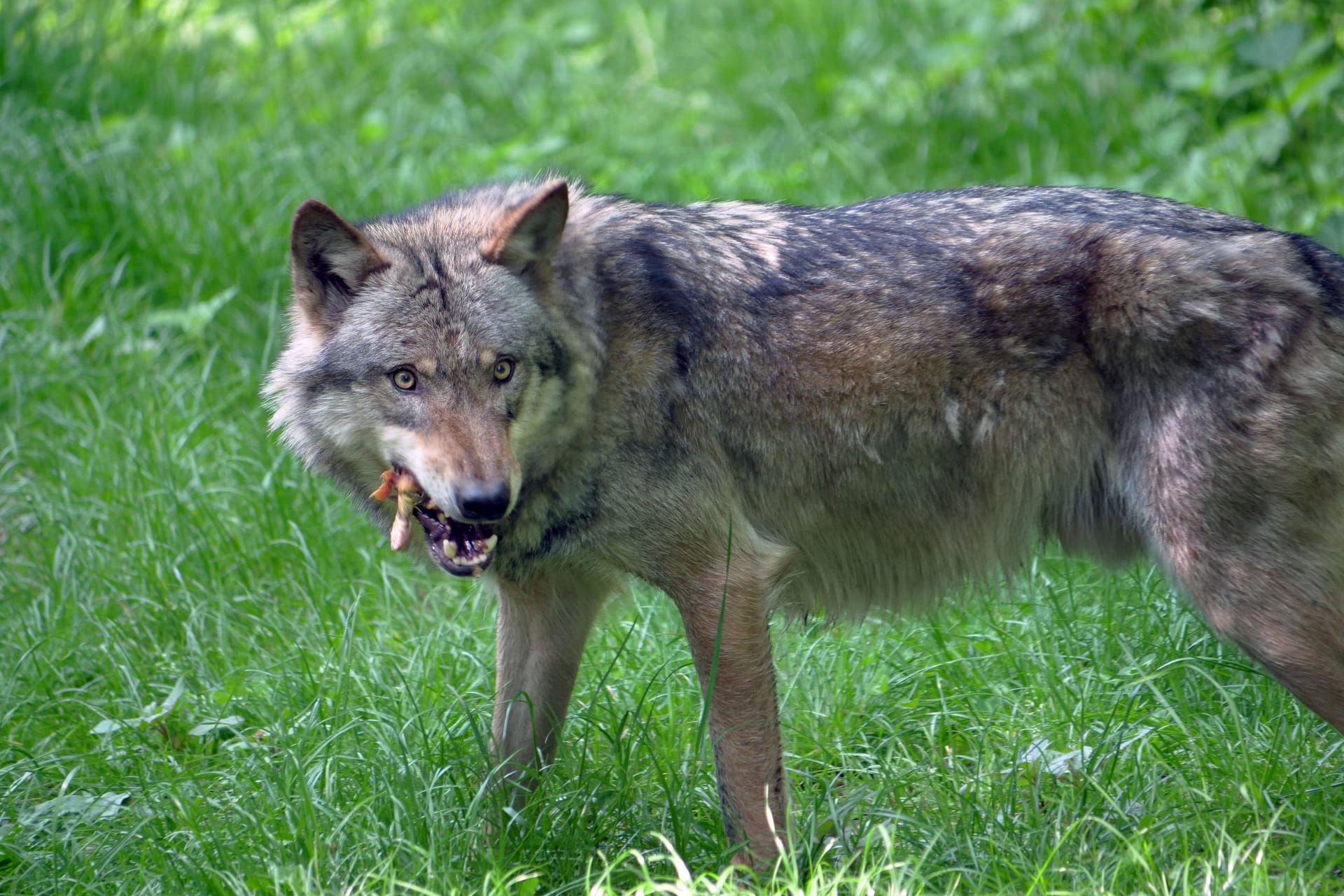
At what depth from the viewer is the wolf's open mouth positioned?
10.6ft

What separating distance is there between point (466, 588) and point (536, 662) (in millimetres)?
1108

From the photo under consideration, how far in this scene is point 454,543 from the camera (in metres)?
3.23

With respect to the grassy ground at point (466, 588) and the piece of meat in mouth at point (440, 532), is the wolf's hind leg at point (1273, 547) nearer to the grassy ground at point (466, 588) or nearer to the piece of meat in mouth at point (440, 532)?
the grassy ground at point (466, 588)

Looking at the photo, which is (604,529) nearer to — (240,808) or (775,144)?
(240,808)

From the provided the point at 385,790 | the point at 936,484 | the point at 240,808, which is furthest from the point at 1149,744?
the point at 240,808

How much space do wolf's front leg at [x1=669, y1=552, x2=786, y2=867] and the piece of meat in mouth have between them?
0.54 meters

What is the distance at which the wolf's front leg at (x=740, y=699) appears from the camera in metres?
3.30

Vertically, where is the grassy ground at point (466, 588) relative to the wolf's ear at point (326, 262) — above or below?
below

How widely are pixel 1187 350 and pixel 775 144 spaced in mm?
4852

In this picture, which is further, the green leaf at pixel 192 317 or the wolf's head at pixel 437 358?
the green leaf at pixel 192 317

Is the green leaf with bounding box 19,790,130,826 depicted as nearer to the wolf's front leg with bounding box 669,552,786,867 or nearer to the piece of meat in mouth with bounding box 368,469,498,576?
the piece of meat in mouth with bounding box 368,469,498,576

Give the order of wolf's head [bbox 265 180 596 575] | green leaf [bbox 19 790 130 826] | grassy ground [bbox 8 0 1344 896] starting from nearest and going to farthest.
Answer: wolf's head [bbox 265 180 596 575]
grassy ground [bbox 8 0 1344 896]
green leaf [bbox 19 790 130 826]

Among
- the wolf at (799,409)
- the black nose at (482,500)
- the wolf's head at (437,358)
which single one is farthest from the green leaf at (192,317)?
the black nose at (482,500)

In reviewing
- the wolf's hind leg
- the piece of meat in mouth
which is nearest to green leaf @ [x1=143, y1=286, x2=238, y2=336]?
the piece of meat in mouth
